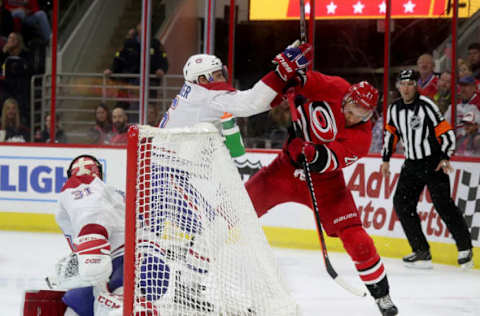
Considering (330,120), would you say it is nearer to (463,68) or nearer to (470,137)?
(470,137)

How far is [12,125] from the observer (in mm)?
6516

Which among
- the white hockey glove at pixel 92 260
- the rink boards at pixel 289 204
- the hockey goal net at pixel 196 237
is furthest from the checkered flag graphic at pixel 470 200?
A: the white hockey glove at pixel 92 260

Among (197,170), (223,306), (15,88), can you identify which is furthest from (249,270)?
(15,88)

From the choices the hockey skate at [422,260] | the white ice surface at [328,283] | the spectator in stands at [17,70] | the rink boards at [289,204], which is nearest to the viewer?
the white ice surface at [328,283]

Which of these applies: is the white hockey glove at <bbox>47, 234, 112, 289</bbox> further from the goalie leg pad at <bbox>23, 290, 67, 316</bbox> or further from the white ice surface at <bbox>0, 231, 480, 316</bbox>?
the white ice surface at <bbox>0, 231, 480, 316</bbox>

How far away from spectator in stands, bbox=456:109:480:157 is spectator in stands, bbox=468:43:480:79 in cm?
26

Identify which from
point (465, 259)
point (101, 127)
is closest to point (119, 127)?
point (101, 127)

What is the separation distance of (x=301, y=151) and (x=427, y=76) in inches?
111

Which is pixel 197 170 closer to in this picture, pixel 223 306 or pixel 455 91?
pixel 223 306

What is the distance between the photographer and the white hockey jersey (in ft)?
10.2

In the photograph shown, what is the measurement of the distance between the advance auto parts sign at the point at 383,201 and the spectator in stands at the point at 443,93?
514 mm

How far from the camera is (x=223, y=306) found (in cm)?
243

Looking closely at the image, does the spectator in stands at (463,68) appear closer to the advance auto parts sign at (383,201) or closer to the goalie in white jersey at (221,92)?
the advance auto parts sign at (383,201)

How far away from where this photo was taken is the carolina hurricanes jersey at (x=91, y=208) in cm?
241
